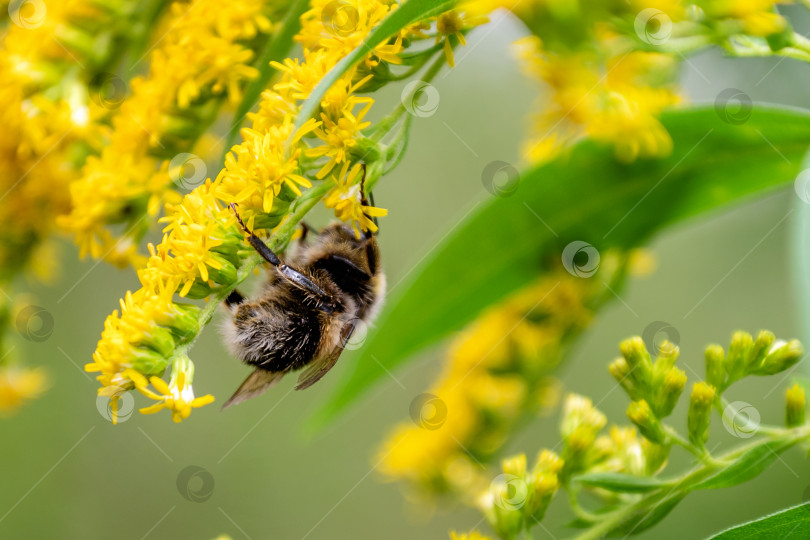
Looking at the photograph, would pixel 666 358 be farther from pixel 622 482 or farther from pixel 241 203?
pixel 241 203

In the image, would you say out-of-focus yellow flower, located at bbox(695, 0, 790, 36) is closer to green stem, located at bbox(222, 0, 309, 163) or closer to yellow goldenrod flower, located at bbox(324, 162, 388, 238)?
yellow goldenrod flower, located at bbox(324, 162, 388, 238)

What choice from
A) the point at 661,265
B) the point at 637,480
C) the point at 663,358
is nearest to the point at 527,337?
the point at 663,358

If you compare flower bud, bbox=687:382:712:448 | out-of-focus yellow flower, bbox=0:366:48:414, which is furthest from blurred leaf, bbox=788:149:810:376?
out-of-focus yellow flower, bbox=0:366:48:414

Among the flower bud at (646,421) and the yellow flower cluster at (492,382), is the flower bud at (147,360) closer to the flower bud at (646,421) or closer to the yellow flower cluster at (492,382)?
the flower bud at (646,421)

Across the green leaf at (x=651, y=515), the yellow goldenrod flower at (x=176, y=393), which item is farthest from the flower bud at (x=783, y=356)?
the yellow goldenrod flower at (x=176, y=393)

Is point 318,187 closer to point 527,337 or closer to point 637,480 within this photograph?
point 637,480

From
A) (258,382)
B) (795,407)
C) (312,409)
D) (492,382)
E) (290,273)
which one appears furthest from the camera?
(312,409)

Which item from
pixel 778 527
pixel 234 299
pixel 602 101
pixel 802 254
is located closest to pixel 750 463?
pixel 778 527
